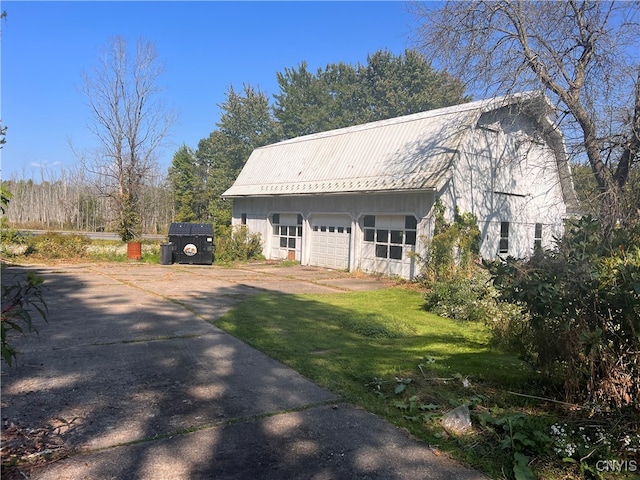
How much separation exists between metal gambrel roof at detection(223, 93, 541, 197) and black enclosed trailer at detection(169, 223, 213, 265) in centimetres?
416

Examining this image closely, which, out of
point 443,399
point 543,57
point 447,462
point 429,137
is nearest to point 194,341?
point 443,399

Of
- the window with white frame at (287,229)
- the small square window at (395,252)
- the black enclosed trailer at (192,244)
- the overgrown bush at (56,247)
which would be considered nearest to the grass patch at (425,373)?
the small square window at (395,252)

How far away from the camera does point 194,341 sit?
23.1 feet

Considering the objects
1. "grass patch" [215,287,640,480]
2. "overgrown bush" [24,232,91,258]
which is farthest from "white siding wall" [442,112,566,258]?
"overgrown bush" [24,232,91,258]

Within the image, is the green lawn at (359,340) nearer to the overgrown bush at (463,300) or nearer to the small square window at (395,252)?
the overgrown bush at (463,300)

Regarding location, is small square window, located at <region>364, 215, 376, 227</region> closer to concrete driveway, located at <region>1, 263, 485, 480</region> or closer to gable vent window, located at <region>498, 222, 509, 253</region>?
gable vent window, located at <region>498, 222, 509, 253</region>

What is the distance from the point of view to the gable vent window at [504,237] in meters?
18.1

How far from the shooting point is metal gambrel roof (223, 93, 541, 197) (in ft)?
52.4

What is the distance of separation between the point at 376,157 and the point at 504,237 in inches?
244

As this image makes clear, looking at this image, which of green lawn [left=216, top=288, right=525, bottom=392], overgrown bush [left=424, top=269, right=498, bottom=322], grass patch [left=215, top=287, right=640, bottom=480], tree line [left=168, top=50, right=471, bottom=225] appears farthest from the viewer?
tree line [left=168, top=50, right=471, bottom=225]

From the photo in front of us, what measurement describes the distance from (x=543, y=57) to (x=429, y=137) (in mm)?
5229

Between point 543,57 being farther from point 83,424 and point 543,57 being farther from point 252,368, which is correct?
point 83,424

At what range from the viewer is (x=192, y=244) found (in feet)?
66.4

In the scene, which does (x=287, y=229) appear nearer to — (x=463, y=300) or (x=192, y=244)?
(x=192, y=244)
